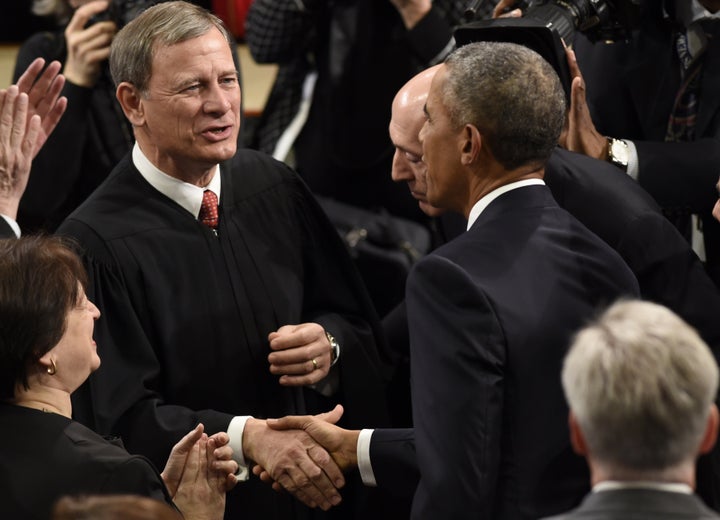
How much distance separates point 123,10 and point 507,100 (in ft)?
6.79

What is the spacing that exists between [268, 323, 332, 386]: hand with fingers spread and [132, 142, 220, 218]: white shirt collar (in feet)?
1.30

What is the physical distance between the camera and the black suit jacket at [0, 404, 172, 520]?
2271 mm

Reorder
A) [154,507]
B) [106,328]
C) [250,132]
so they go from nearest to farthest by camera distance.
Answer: [154,507]
[106,328]
[250,132]

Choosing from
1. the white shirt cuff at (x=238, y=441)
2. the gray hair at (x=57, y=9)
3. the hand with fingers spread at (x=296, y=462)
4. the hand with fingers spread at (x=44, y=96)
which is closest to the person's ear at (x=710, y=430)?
the hand with fingers spread at (x=296, y=462)

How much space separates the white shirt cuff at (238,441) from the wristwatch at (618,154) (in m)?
1.23

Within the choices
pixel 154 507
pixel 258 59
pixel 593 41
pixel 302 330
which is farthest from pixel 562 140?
pixel 154 507

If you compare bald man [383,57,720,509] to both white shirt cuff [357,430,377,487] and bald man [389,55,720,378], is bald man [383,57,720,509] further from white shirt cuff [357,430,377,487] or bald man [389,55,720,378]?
white shirt cuff [357,430,377,487]

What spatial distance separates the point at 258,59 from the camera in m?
4.87

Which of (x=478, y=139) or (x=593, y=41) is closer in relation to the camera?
(x=478, y=139)

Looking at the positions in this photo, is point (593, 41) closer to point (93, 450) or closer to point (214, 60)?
point (214, 60)

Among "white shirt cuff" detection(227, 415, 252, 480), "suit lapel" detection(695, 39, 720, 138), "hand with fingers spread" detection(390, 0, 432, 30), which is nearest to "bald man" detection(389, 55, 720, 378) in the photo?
"suit lapel" detection(695, 39, 720, 138)

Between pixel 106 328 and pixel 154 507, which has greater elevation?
pixel 154 507

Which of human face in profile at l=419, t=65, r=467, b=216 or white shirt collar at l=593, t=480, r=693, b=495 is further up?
human face in profile at l=419, t=65, r=467, b=216

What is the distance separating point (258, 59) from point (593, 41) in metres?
1.67
